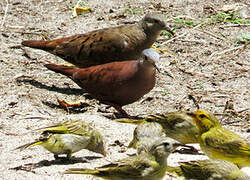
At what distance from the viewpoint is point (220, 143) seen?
5.47m

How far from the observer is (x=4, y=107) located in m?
7.17

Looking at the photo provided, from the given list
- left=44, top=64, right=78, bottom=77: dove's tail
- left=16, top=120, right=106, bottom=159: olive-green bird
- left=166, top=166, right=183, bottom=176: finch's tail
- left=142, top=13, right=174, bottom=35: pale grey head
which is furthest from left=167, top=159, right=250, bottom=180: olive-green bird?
left=142, top=13, right=174, bottom=35: pale grey head

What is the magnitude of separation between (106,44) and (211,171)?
4.00m

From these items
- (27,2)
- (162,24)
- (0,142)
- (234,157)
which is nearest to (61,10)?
(27,2)

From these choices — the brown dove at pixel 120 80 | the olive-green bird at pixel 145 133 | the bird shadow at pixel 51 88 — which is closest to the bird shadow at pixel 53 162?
the olive-green bird at pixel 145 133

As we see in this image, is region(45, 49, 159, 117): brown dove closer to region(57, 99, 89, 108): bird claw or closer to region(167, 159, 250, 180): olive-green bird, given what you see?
region(57, 99, 89, 108): bird claw

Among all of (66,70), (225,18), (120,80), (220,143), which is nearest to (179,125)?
(220,143)

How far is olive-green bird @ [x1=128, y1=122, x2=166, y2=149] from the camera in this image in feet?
18.2

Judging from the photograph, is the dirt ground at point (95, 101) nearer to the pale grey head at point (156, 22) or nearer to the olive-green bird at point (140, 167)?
the olive-green bird at point (140, 167)

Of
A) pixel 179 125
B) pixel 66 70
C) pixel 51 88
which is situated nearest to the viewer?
pixel 179 125

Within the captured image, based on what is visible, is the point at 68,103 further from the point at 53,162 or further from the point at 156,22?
the point at 156,22

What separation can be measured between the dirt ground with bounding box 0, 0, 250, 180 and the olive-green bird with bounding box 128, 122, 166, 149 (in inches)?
12.2

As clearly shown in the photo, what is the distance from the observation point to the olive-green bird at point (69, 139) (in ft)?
17.8

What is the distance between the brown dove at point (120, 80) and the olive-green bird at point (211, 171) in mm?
2557
